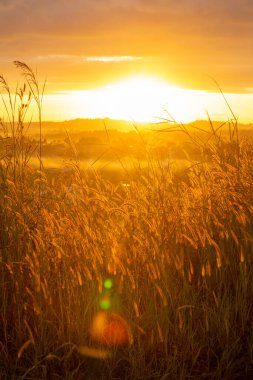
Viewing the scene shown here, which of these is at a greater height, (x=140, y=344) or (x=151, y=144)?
(x=151, y=144)

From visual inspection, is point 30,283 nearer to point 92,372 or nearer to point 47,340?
point 47,340

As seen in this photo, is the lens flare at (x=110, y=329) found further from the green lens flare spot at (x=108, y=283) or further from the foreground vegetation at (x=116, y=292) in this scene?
the green lens flare spot at (x=108, y=283)

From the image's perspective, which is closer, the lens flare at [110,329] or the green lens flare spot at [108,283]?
the lens flare at [110,329]

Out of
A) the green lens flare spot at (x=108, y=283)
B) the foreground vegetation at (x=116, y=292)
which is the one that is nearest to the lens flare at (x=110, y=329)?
the foreground vegetation at (x=116, y=292)

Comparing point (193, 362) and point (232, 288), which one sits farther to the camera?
point (232, 288)

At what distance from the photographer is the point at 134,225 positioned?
334 cm

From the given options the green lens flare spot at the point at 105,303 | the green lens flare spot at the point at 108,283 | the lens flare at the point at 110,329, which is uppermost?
the green lens flare spot at the point at 108,283

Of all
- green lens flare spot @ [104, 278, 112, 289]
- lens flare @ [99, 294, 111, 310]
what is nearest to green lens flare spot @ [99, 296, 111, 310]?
lens flare @ [99, 294, 111, 310]

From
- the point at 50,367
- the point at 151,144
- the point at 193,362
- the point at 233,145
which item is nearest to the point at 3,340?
the point at 50,367

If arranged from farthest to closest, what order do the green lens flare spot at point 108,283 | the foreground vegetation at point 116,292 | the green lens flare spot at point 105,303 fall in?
the green lens flare spot at point 108,283 < the green lens flare spot at point 105,303 < the foreground vegetation at point 116,292

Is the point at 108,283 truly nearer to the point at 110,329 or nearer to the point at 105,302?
the point at 105,302

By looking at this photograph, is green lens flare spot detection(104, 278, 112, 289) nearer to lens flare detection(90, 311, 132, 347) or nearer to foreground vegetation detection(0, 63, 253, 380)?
foreground vegetation detection(0, 63, 253, 380)

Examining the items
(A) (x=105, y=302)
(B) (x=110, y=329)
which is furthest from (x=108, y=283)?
(B) (x=110, y=329)

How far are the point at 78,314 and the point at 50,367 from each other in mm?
288
